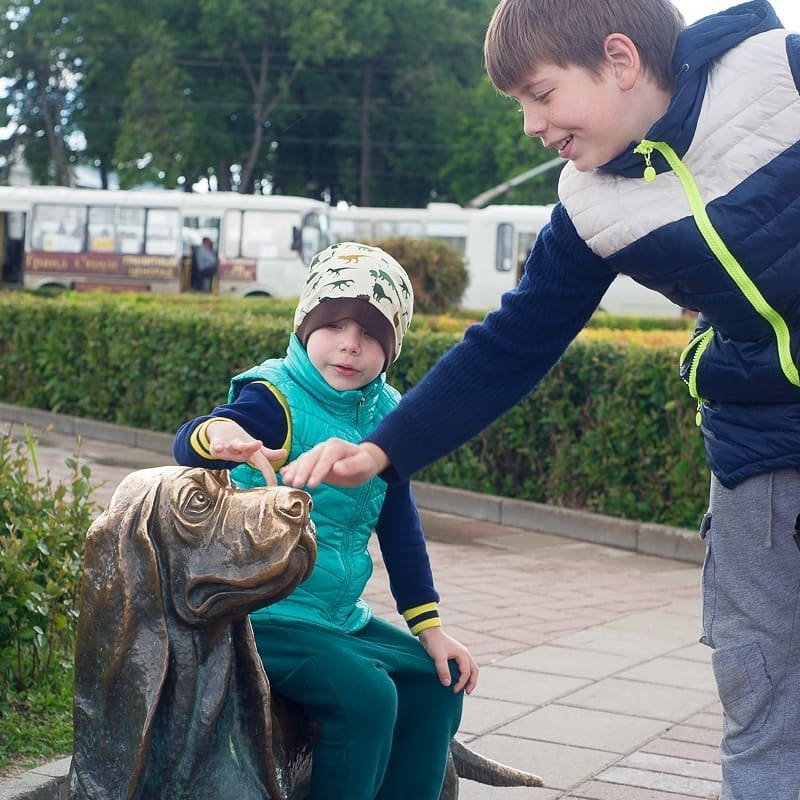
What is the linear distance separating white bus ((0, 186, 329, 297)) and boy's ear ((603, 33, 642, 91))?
2793 centimetres

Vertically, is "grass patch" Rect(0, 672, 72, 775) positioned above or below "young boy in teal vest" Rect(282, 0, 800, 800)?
below

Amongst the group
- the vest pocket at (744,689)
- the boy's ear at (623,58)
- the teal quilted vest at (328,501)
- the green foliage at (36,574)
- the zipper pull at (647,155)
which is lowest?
the green foliage at (36,574)

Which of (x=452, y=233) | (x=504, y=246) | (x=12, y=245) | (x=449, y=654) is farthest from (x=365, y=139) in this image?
(x=449, y=654)

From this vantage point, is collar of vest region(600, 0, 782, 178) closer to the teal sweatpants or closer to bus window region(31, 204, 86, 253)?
the teal sweatpants

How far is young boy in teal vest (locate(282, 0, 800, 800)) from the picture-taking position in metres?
2.48

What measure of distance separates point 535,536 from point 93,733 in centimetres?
663

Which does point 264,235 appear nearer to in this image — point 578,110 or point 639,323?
point 639,323

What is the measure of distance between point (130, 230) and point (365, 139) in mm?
17953

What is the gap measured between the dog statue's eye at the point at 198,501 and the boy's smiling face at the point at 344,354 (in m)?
0.66

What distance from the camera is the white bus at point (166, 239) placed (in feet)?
101

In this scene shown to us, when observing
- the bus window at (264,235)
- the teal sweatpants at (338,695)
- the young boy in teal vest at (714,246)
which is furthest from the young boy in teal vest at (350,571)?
the bus window at (264,235)

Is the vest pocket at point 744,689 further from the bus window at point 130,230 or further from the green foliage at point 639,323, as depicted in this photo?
the bus window at point 130,230

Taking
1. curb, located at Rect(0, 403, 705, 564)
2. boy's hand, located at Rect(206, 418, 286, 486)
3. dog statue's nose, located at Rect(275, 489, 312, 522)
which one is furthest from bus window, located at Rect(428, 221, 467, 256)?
dog statue's nose, located at Rect(275, 489, 312, 522)

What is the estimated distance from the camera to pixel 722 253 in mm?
2465
